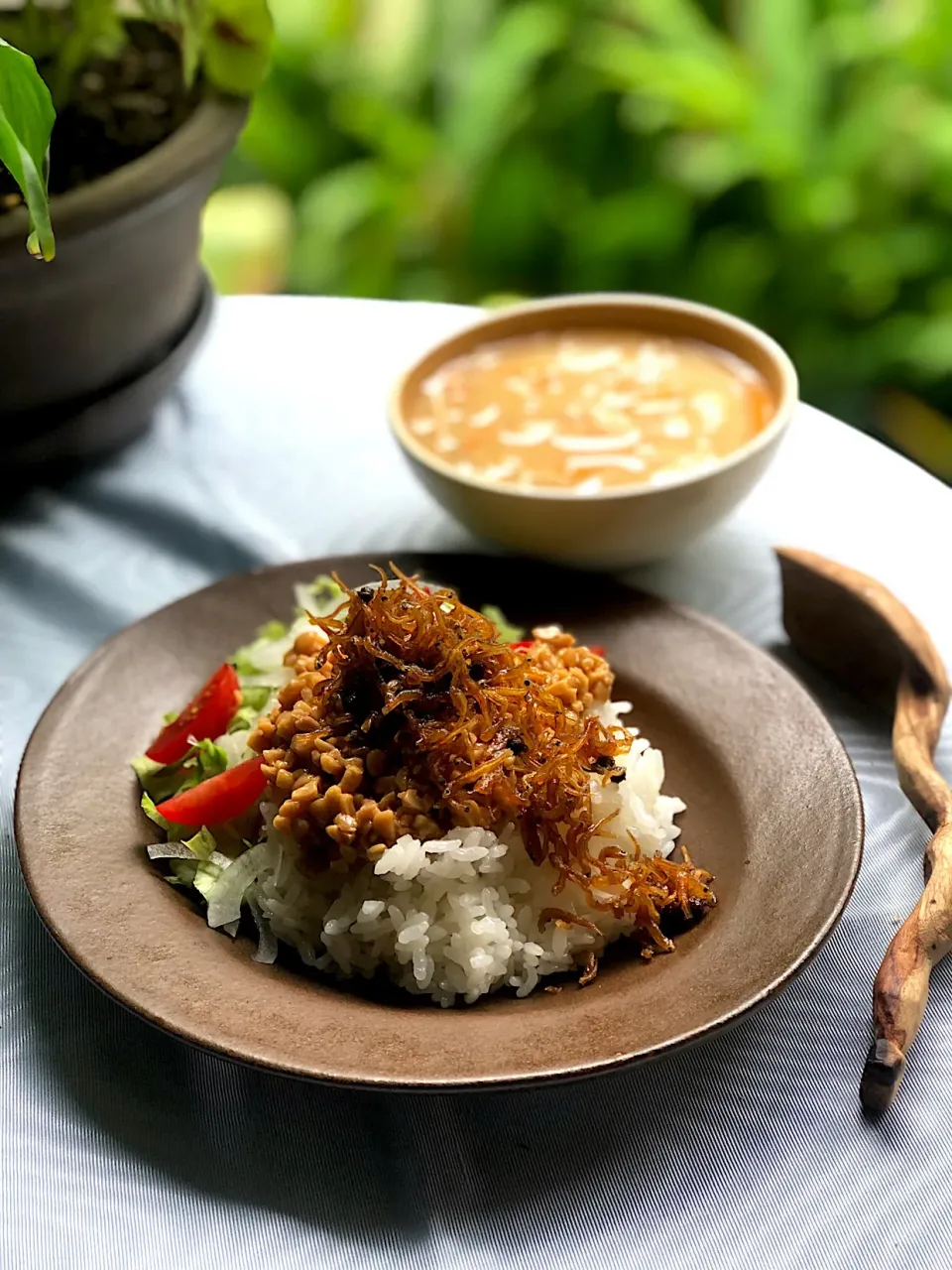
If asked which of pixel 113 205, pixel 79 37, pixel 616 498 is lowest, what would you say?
pixel 616 498

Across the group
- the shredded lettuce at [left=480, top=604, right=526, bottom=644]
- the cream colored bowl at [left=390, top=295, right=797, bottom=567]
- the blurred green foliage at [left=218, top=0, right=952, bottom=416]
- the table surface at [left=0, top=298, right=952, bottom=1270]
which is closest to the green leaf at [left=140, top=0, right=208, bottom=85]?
the cream colored bowl at [left=390, top=295, right=797, bottom=567]

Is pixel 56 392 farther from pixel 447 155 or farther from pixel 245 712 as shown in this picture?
pixel 447 155

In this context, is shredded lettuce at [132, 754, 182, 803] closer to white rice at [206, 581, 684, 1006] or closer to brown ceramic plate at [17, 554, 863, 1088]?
brown ceramic plate at [17, 554, 863, 1088]

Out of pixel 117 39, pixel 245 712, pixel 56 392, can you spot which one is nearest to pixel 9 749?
pixel 245 712

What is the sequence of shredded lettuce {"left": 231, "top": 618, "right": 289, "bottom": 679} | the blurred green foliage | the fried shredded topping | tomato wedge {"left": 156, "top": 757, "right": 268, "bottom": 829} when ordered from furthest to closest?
the blurred green foliage, shredded lettuce {"left": 231, "top": 618, "right": 289, "bottom": 679}, tomato wedge {"left": 156, "top": 757, "right": 268, "bottom": 829}, the fried shredded topping

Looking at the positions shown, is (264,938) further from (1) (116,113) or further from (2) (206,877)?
(1) (116,113)

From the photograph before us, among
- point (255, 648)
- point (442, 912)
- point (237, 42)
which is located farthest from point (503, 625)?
point (237, 42)
